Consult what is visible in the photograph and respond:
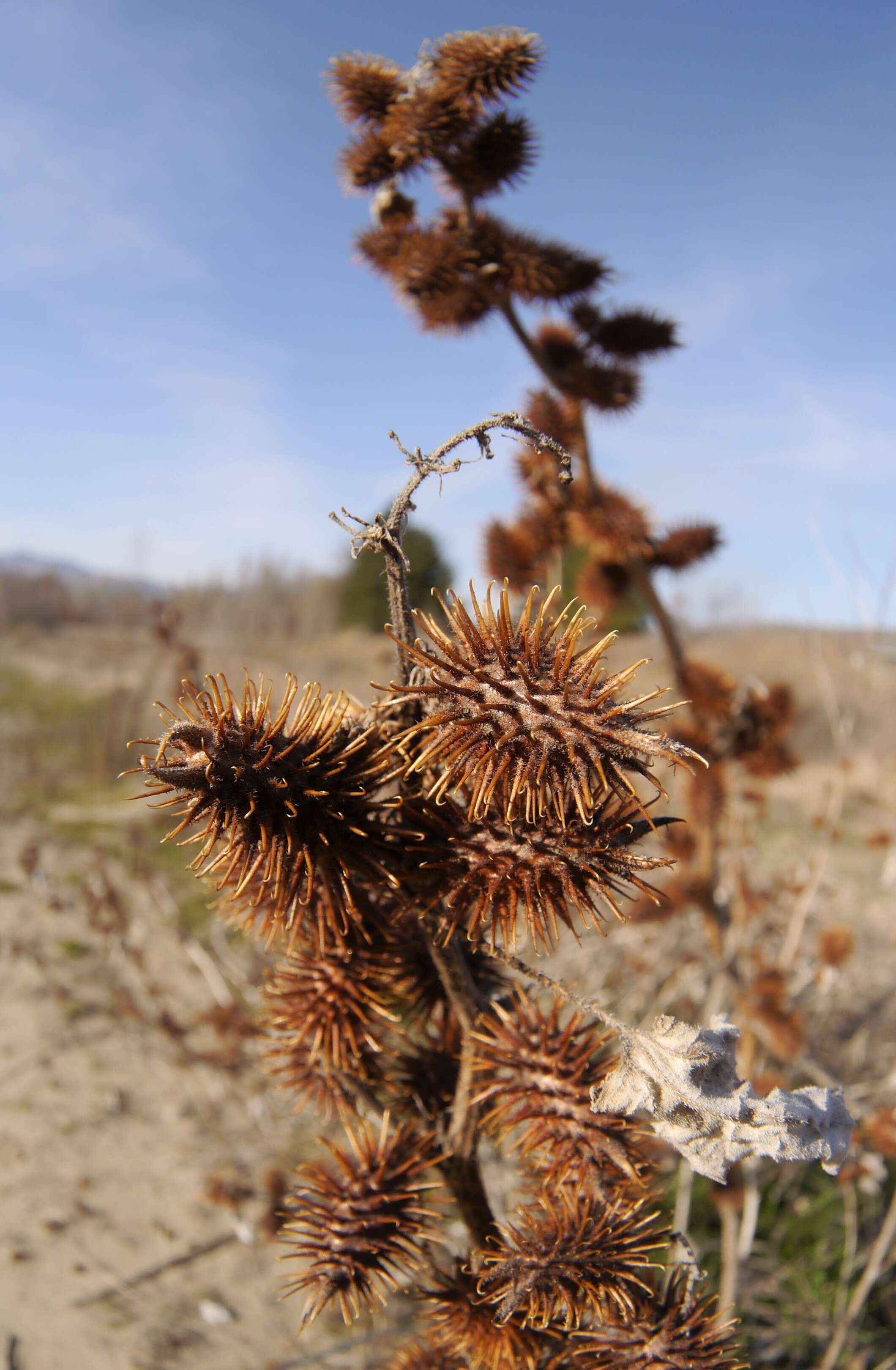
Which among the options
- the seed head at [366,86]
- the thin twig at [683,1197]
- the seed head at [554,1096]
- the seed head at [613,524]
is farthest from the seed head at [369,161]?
the thin twig at [683,1197]

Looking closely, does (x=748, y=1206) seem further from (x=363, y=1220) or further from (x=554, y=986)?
(x=554, y=986)

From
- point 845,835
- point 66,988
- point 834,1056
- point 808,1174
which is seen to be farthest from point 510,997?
point 845,835

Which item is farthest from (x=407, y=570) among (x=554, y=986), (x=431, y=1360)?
(x=431, y=1360)

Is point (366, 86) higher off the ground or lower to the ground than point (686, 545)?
higher

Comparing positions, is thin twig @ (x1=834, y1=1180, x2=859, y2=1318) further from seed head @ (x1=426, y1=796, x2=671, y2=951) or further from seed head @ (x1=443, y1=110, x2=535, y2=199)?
seed head @ (x1=443, y1=110, x2=535, y2=199)

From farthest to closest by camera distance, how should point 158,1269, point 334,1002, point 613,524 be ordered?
1. point 158,1269
2. point 613,524
3. point 334,1002

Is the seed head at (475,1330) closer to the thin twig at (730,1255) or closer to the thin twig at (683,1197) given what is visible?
the thin twig at (730,1255)
